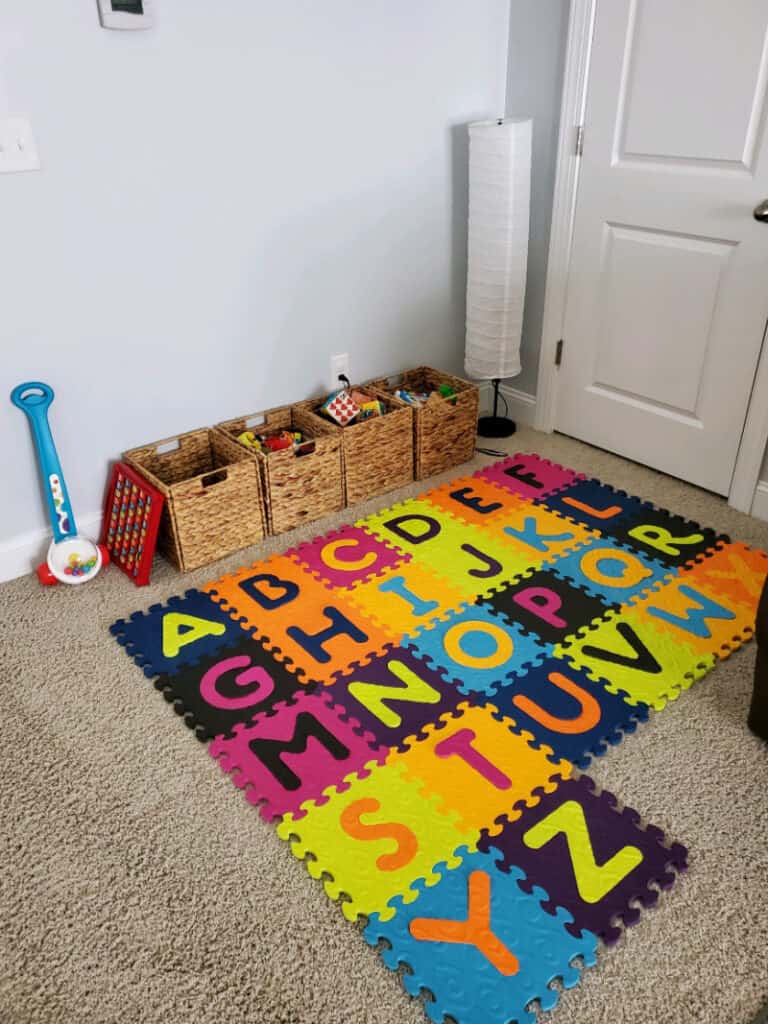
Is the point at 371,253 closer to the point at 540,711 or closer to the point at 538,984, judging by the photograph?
the point at 540,711

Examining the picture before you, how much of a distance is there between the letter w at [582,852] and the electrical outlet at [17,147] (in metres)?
1.73

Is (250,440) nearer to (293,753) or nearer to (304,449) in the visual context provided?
(304,449)

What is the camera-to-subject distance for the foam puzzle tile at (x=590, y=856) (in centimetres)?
131

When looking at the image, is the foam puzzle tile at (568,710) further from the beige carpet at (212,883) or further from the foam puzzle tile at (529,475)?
the foam puzzle tile at (529,475)

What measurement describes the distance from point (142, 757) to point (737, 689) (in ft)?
4.06

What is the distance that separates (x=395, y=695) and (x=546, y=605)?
0.49 m

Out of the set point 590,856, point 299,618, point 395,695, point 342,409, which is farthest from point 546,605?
point 342,409

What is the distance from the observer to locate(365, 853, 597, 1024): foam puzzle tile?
1185mm

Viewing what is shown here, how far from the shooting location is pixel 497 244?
2496 mm

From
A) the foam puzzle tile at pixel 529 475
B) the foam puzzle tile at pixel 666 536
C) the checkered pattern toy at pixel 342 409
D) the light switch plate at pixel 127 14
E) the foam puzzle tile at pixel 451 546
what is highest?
the light switch plate at pixel 127 14

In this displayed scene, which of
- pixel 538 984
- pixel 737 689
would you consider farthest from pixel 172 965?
pixel 737 689

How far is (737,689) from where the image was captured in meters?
1.74

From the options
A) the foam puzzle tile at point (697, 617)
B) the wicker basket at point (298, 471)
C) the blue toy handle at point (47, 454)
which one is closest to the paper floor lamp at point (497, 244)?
the wicker basket at point (298, 471)

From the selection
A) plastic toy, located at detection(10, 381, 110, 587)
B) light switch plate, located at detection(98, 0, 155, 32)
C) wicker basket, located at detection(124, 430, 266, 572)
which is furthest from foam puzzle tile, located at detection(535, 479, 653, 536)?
light switch plate, located at detection(98, 0, 155, 32)
